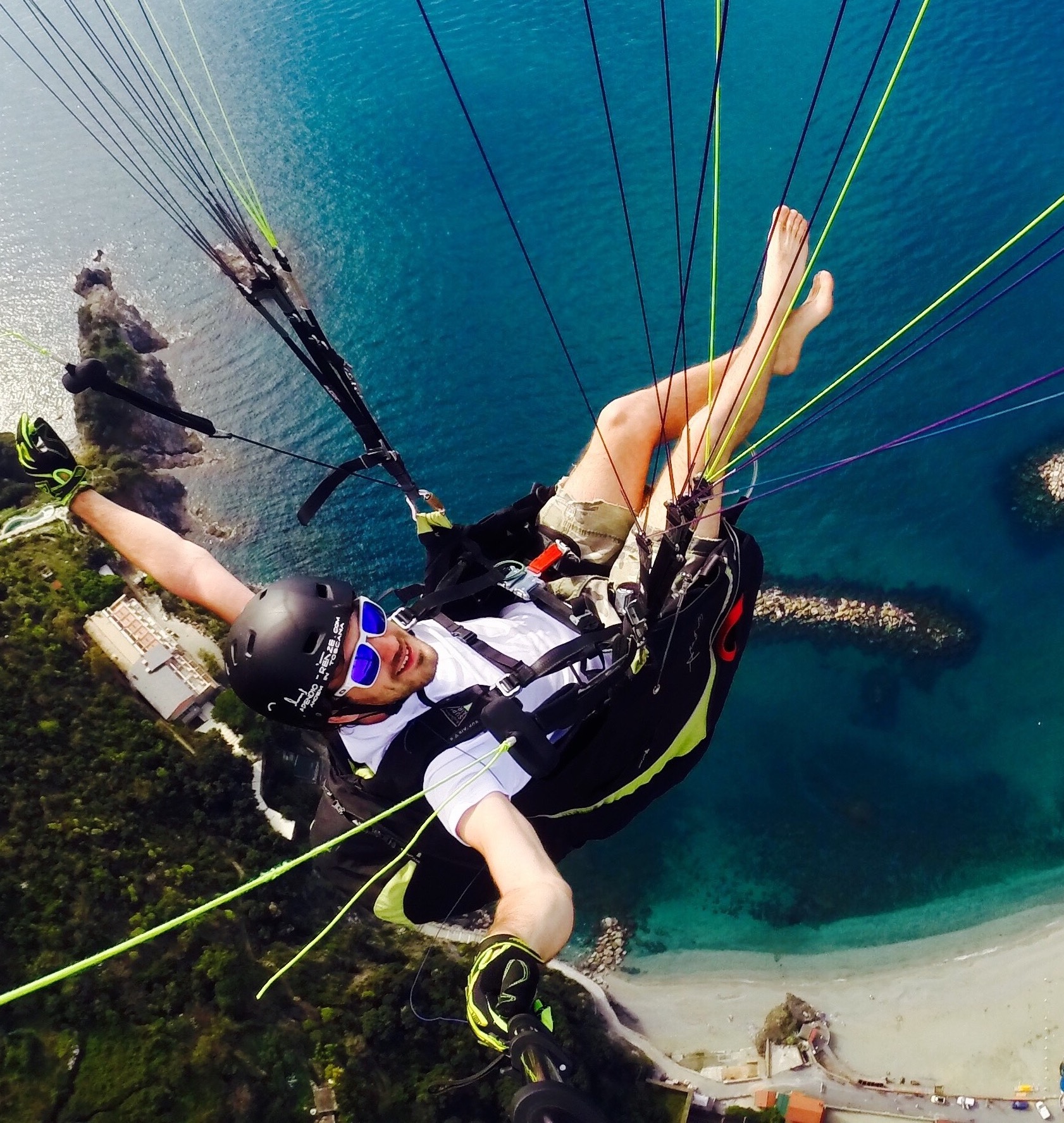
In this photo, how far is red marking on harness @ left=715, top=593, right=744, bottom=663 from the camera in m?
3.14

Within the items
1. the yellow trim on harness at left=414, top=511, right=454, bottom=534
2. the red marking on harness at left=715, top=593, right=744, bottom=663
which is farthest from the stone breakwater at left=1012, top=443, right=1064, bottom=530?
the yellow trim on harness at left=414, top=511, right=454, bottom=534

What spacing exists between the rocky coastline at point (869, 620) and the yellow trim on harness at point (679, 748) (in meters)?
7.52

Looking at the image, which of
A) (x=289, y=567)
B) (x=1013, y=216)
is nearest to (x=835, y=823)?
(x=289, y=567)

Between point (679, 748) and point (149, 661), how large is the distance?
8.13 metres

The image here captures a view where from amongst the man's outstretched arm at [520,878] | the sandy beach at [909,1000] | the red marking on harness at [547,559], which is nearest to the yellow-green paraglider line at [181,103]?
the red marking on harness at [547,559]

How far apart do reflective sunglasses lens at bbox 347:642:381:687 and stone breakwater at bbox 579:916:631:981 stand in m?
8.90

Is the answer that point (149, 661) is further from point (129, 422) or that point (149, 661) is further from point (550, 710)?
point (550, 710)

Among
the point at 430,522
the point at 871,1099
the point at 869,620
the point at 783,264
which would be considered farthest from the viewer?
the point at 869,620

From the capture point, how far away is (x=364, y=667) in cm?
227

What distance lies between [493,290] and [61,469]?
9.80 meters

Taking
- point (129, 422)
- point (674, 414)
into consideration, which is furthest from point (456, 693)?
point (129, 422)

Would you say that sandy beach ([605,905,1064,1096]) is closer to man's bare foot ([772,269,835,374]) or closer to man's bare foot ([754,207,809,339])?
man's bare foot ([772,269,835,374])

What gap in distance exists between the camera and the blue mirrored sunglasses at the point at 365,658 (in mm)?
2264

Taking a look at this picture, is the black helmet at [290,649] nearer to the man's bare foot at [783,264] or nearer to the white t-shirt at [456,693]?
the white t-shirt at [456,693]
